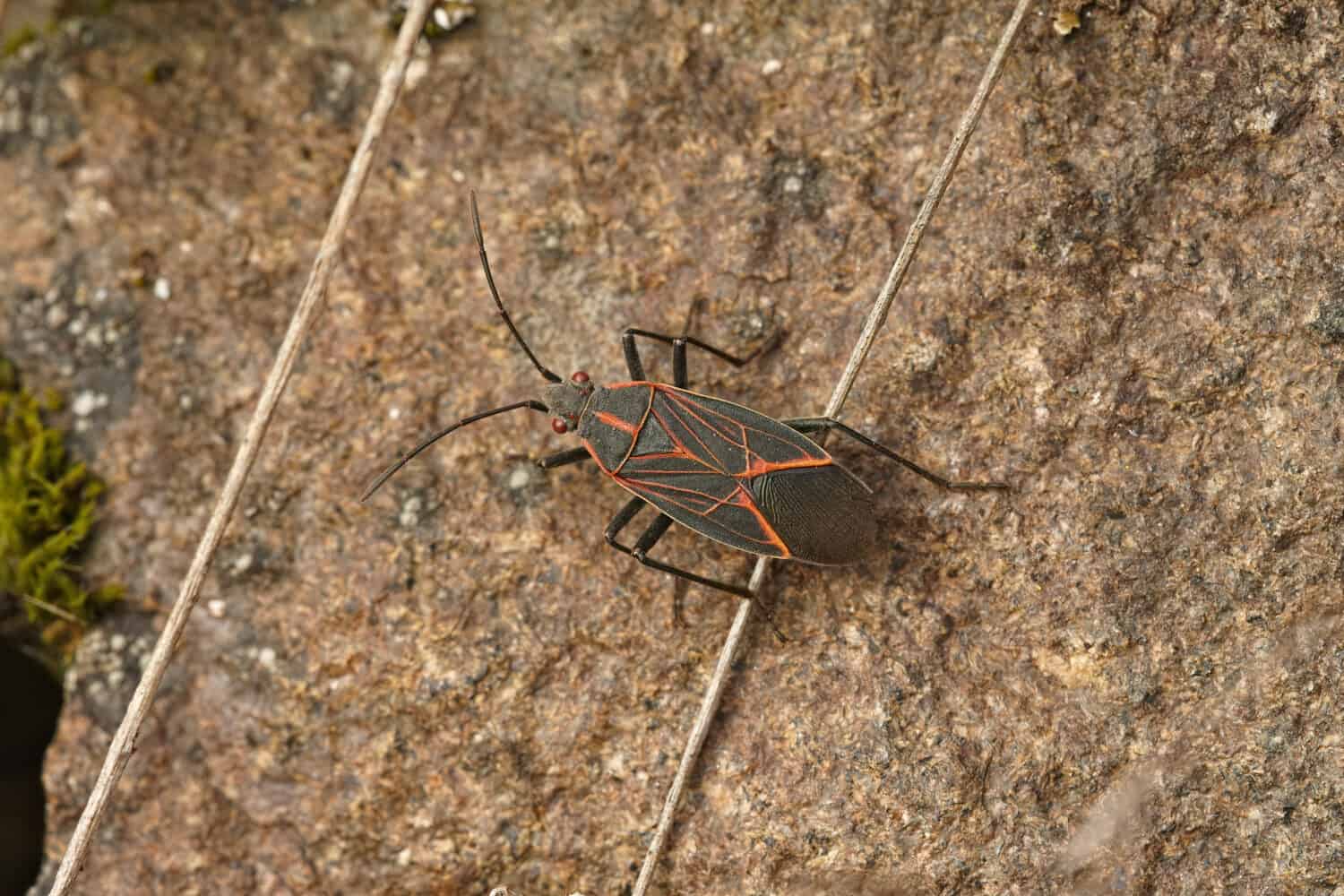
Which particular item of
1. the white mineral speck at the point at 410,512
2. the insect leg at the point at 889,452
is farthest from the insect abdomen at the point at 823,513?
the white mineral speck at the point at 410,512

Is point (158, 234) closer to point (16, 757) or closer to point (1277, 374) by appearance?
point (16, 757)

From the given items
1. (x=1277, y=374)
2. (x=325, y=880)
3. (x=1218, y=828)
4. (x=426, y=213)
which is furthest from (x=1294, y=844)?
(x=426, y=213)

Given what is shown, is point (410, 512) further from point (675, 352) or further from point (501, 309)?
point (675, 352)

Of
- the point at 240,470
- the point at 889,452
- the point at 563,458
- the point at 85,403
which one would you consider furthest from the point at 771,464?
the point at 85,403

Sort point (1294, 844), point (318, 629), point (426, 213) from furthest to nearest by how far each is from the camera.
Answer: point (426, 213), point (318, 629), point (1294, 844)

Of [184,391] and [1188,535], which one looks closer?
[1188,535]

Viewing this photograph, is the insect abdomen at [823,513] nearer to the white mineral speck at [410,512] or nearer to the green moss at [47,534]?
the white mineral speck at [410,512]

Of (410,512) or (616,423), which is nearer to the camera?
(616,423)
